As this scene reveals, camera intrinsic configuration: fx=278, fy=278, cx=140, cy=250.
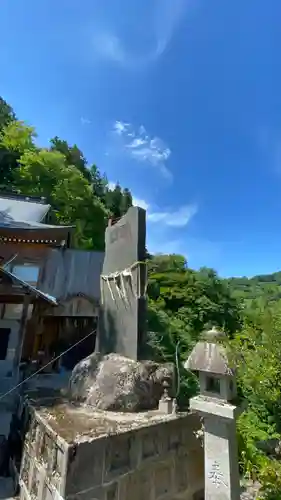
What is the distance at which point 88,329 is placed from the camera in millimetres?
13531

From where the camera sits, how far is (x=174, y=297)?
2095 centimetres

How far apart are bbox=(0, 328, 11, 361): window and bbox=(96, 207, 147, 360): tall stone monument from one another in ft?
18.6

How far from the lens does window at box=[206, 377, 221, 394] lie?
4.48 metres

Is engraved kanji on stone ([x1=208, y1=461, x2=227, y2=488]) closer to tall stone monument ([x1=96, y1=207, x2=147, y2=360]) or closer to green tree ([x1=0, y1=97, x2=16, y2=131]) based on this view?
tall stone monument ([x1=96, y1=207, x2=147, y2=360])

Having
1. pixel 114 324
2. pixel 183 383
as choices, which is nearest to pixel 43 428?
pixel 114 324

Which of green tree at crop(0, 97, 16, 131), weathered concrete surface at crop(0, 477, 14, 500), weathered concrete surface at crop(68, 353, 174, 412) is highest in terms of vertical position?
green tree at crop(0, 97, 16, 131)

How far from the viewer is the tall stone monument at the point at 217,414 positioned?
161 inches

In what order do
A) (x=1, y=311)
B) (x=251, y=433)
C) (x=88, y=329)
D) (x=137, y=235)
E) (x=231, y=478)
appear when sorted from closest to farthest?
1. (x=231, y=478)
2. (x=137, y=235)
3. (x=251, y=433)
4. (x=1, y=311)
5. (x=88, y=329)

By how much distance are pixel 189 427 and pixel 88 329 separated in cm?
874

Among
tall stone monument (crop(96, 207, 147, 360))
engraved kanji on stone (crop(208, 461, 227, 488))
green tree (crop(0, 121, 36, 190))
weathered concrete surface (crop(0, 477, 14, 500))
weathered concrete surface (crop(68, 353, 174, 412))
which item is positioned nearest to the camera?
engraved kanji on stone (crop(208, 461, 227, 488))

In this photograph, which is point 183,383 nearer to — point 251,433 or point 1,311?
point 251,433

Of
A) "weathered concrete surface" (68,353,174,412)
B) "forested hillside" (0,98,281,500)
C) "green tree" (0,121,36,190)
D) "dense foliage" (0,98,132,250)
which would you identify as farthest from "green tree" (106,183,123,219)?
"weathered concrete surface" (68,353,174,412)

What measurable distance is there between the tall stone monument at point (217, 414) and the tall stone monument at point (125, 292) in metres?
1.99

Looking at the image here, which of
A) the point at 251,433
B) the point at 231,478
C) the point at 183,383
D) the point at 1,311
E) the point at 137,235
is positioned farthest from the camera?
the point at 183,383
